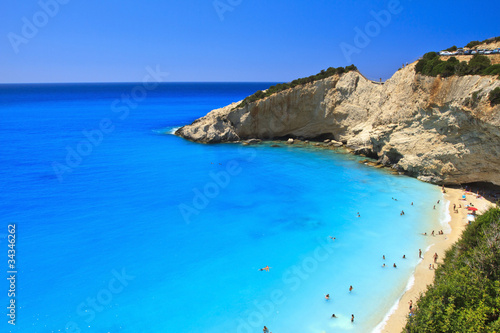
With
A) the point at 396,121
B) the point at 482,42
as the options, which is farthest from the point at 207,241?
the point at 482,42

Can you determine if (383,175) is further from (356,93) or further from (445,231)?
(356,93)

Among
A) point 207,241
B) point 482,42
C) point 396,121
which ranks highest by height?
point 482,42

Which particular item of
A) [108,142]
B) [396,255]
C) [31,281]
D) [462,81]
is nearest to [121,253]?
[31,281]

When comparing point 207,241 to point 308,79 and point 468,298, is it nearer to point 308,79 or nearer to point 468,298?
point 468,298

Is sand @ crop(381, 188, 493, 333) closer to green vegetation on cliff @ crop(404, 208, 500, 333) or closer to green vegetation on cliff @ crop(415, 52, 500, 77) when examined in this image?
green vegetation on cliff @ crop(404, 208, 500, 333)

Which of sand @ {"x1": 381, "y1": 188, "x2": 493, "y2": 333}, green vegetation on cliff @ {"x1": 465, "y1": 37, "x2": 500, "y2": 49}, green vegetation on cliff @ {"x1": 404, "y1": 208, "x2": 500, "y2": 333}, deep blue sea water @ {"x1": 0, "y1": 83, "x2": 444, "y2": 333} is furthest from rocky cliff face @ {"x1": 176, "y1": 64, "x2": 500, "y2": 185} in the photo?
green vegetation on cliff @ {"x1": 404, "y1": 208, "x2": 500, "y2": 333}
